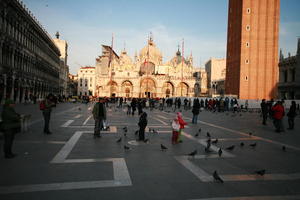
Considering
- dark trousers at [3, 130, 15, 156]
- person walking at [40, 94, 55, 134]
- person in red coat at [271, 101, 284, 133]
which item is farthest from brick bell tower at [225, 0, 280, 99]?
dark trousers at [3, 130, 15, 156]

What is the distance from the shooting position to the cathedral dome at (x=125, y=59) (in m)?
82.9

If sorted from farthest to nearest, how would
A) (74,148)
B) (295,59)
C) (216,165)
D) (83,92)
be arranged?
(83,92) → (295,59) → (74,148) → (216,165)

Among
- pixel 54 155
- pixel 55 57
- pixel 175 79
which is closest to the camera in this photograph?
pixel 54 155

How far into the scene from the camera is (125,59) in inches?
3344

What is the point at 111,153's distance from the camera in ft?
22.7

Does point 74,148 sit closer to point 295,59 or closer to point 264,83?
point 264,83

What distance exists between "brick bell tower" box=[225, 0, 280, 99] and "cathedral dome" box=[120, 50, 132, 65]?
4790cm

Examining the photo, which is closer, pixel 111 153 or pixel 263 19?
pixel 111 153

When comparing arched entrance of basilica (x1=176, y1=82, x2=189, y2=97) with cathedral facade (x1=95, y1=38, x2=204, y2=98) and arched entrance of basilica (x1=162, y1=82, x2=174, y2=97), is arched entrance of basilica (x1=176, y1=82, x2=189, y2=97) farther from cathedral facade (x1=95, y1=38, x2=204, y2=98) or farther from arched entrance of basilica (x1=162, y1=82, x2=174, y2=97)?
arched entrance of basilica (x1=162, y1=82, x2=174, y2=97)

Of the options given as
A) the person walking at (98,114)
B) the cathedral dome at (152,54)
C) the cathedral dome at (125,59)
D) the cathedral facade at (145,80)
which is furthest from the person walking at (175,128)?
the cathedral dome at (125,59)

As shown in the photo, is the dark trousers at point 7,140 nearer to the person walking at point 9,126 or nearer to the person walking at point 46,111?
the person walking at point 9,126

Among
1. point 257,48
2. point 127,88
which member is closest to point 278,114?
point 257,48

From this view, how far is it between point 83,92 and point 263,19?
7983cm

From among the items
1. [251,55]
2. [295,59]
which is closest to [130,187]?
[251,55]
